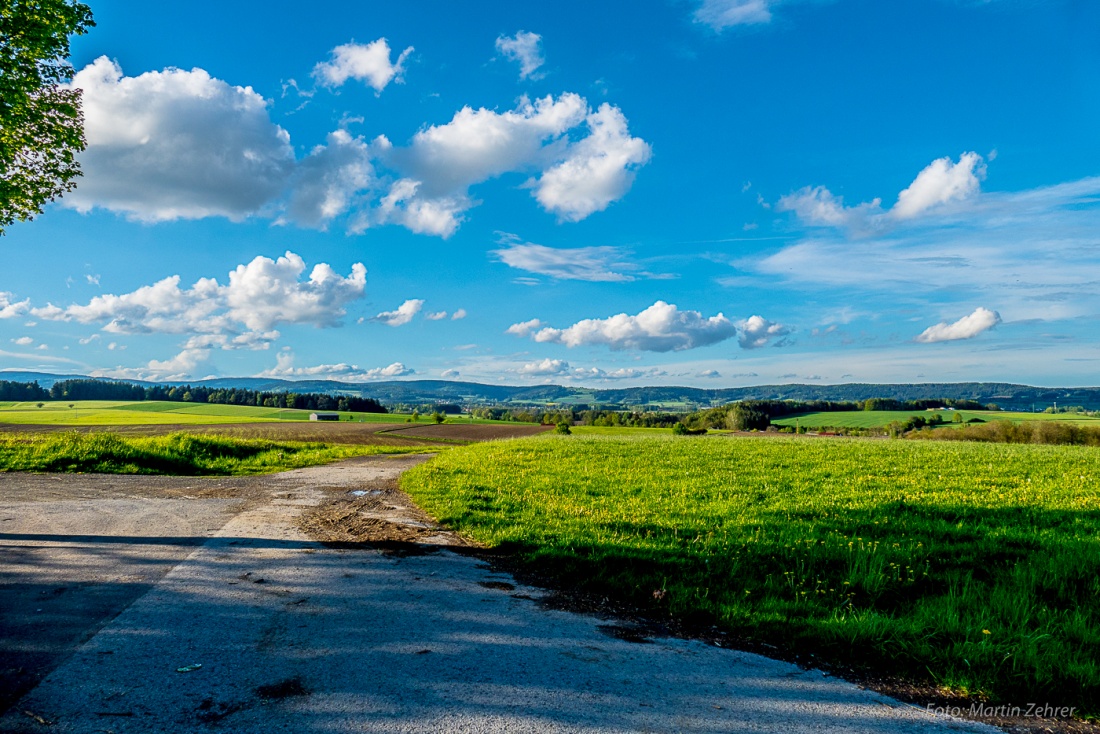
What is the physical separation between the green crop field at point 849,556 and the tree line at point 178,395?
11444 cm

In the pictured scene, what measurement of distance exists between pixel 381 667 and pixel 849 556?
6910mm

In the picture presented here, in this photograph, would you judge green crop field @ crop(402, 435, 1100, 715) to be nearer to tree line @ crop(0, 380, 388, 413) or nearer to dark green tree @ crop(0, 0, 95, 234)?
dark green tree @ crop(0, 0, 95, 234)

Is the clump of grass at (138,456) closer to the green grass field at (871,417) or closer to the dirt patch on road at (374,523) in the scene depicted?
the dirt patch on road at (374,523)

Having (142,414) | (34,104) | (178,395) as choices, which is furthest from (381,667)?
(178,395)

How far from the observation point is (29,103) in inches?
584

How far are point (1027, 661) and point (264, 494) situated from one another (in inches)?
Result: 586

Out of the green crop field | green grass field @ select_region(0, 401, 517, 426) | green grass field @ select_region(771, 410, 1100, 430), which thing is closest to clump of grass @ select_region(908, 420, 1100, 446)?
green grass field @ select_region(771, 410, 1100, 430)

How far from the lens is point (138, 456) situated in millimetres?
19547

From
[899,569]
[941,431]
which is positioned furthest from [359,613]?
[941,431]

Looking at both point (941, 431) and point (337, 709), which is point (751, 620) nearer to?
point (337, 709)

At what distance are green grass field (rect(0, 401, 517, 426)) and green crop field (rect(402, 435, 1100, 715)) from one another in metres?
70.3

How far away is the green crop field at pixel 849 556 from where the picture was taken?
18.1ft

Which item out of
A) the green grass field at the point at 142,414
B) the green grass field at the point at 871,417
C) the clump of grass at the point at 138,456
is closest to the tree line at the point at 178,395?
the green grass field at the point at 142,414

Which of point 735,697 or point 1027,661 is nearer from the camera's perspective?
point 735,697
